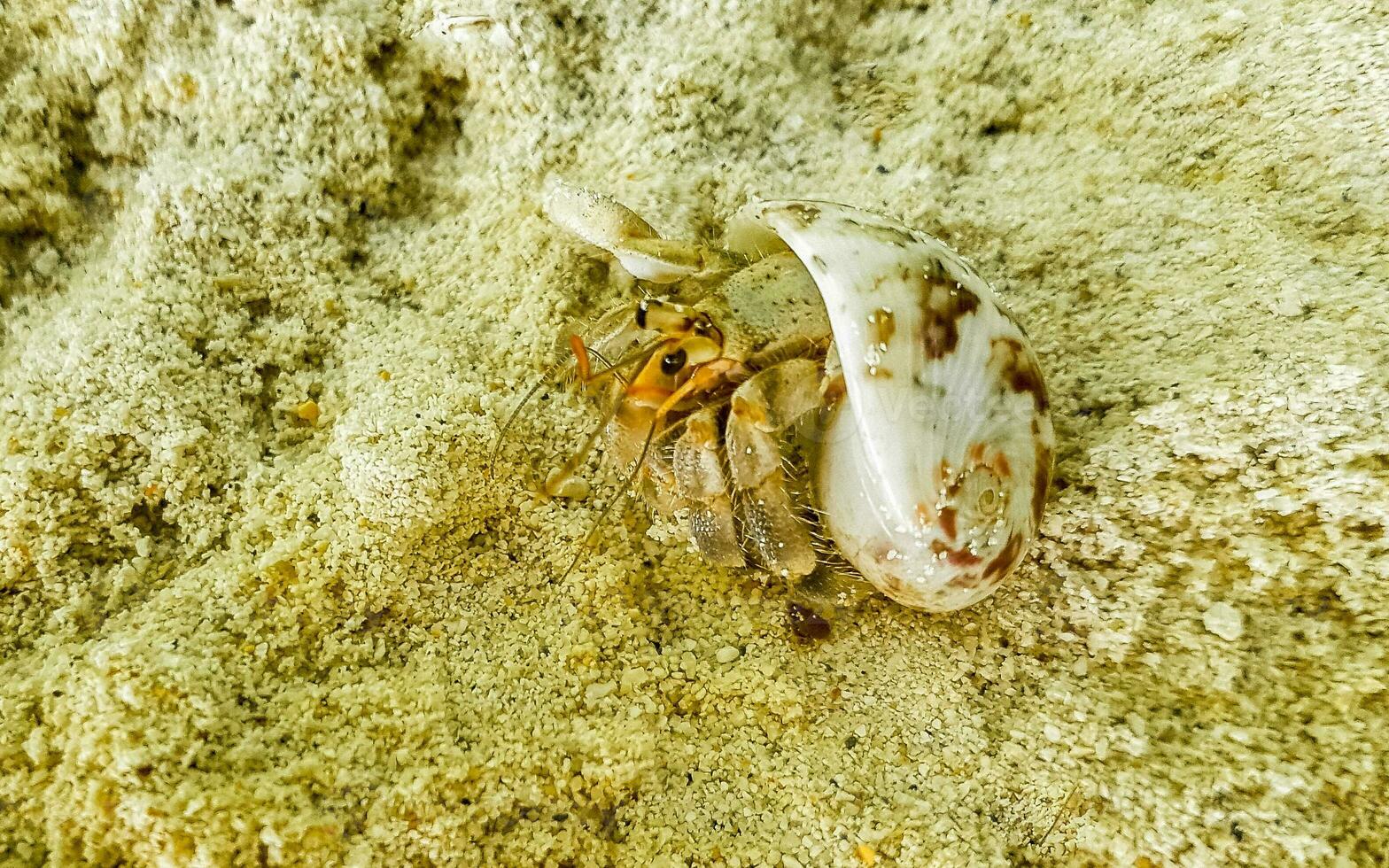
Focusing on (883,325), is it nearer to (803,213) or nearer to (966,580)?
(803,213)

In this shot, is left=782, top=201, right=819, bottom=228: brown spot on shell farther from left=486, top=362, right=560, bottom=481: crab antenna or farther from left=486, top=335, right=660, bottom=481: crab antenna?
left=486, top=362, right=560, bottom=481: crab antenna

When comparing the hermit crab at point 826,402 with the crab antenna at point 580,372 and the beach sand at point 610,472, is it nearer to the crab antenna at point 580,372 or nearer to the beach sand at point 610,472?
the crab antenna at point 580,372

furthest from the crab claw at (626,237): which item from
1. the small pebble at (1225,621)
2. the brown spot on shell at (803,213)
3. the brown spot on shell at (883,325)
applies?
the small pebble at (1225,621)

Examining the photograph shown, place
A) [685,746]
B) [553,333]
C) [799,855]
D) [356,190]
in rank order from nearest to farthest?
1. [799,855]
2. [685,746]
3. [553,333]
4. [356,190]

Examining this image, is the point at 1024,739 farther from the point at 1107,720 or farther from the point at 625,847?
the point at 625,847

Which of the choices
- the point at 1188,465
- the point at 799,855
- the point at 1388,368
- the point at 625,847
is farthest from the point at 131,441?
the point at 1388,368

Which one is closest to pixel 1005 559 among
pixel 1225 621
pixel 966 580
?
pixel 966 580

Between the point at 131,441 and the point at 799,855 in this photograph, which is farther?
the point at 131,441
